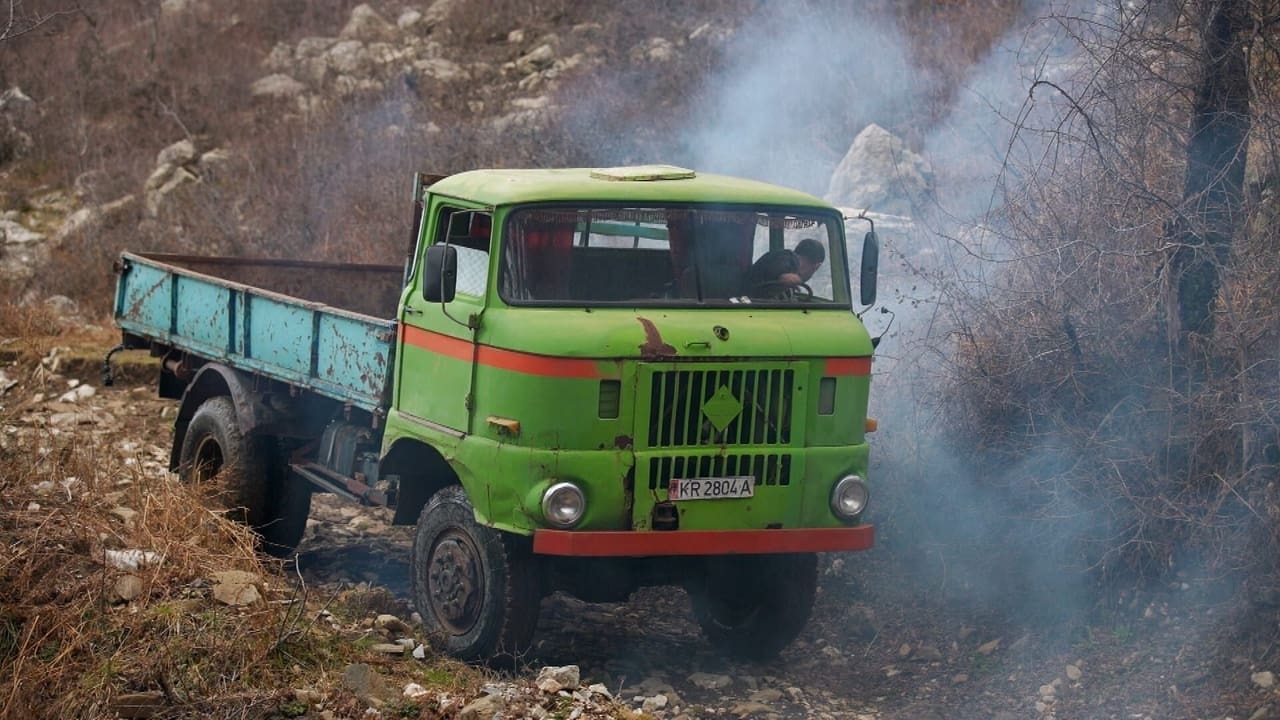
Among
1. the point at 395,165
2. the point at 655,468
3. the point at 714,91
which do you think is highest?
the point at 714,91

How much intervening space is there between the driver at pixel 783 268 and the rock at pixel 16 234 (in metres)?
13.8

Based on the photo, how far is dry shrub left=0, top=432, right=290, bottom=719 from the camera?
5.59 m

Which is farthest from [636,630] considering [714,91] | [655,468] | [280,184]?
[280,184]

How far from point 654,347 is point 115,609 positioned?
8.47ft

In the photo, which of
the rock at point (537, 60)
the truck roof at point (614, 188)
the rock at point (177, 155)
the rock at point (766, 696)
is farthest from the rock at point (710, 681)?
the rock at point (177, 155)

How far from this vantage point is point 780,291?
22.5ft

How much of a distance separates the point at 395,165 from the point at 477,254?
1002 cm

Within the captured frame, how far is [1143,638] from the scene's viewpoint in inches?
271

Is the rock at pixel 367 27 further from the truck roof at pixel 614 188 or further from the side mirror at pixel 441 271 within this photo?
the side mirror at pixel 441 271

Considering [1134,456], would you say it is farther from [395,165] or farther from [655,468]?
[395,165]

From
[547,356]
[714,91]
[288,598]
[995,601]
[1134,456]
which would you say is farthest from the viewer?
[714,91]

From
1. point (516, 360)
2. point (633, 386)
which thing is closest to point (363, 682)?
point (516, 360)

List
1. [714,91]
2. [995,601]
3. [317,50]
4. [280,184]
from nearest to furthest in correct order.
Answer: [995,601]
[714,91]
[280,184]
[317,50]

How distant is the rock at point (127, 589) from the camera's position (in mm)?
6422
